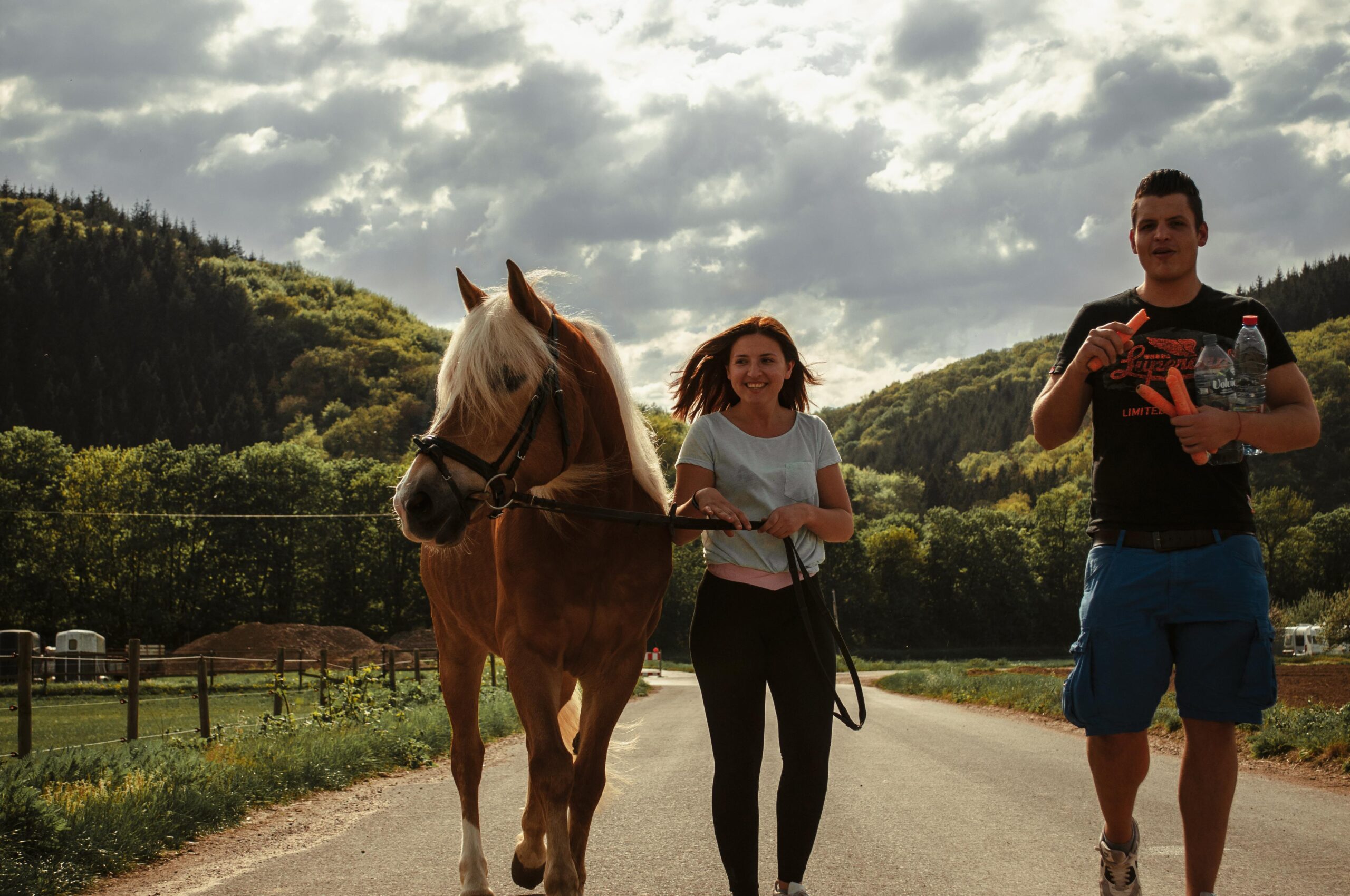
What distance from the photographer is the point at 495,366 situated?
366 centimetres

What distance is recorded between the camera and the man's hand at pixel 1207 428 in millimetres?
2947

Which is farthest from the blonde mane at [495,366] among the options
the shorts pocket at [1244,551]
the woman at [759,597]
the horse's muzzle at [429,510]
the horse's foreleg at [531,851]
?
the shorts pocket at [1244,551]

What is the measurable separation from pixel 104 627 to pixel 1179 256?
6745 cm

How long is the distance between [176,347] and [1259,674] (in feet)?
540

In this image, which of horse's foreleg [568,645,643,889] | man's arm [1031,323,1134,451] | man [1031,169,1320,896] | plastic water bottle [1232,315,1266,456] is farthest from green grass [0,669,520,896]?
plastic water bottle [1232,315,1266,456]

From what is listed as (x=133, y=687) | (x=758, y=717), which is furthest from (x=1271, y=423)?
(x=133, y=687)

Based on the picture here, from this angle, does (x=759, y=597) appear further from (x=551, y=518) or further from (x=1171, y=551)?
(x=1171, y=551)

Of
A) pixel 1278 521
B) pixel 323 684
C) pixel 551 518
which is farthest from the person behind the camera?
pixel 1278 521

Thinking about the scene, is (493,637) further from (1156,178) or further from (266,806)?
(266,806)

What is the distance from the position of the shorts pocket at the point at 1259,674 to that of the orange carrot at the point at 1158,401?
67cm

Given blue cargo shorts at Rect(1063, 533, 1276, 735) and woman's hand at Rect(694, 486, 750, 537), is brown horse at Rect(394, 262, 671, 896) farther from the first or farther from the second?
blue cargo shorts at Rect(1063, 533, 1276, 735)

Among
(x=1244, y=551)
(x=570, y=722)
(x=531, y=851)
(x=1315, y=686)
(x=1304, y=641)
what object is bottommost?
(x=1304, y=641)

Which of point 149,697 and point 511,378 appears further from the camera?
point 149,697

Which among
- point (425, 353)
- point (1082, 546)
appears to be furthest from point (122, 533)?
point (425, 353)
